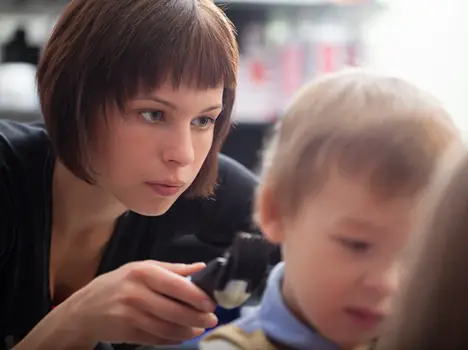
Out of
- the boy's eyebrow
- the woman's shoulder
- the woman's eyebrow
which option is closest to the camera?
the boy's eyebrow

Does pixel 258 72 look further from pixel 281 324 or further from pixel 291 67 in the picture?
pixel 281 324

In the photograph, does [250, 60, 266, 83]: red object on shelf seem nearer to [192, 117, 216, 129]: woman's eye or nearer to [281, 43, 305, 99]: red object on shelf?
[281, 43, 305, 99]: red object on shelf

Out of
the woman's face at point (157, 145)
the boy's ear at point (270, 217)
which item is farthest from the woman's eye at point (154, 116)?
the boy's ear at point (270, 217)

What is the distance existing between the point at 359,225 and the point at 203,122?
0.57ft

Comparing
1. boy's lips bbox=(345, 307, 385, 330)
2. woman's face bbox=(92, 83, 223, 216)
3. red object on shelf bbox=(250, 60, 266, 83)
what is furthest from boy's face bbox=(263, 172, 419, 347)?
red object on shelf bbox=(250, 60, 266, 83)

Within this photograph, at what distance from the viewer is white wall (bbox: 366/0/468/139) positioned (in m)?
0.48

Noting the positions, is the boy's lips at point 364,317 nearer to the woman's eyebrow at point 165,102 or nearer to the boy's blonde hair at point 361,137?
the boy's blonde hair at point 361,137

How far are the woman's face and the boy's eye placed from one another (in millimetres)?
154

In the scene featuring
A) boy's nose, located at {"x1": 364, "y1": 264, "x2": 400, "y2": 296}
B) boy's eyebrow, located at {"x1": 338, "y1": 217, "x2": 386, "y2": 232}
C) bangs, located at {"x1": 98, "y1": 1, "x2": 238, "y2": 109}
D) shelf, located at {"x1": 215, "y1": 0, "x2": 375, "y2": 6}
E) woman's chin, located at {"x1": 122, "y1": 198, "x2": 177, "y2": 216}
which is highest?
shelf, located at {"x1": 215, "y1": 0, "x2": 375, "y2": 6}

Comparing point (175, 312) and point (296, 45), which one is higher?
point (296, 45)

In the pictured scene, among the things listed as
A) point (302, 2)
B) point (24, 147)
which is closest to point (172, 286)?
point (24, 147)

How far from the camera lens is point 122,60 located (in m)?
0.45

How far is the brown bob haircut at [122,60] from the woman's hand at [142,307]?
0.10m

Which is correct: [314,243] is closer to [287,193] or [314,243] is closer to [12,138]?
[287,193]
